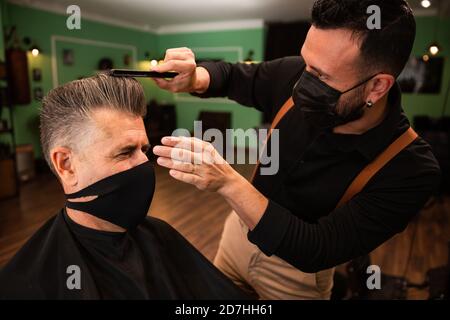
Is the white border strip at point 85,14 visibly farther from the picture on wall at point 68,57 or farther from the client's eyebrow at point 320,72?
Result: the client's eyebrow at point 320,72

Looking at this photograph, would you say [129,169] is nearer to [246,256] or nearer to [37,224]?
[246,256]

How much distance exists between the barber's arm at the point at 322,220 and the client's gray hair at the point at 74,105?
0.27m

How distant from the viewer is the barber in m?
0.91

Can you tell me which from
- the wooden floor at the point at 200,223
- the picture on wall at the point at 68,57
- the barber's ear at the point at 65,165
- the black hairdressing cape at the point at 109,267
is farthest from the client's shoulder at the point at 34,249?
the picture on wall at the point at 68,57

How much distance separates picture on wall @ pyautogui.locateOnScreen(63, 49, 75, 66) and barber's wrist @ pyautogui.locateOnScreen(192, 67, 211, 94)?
5100 mm

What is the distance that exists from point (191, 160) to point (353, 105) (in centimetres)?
55

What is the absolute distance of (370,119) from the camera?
109 centimetres

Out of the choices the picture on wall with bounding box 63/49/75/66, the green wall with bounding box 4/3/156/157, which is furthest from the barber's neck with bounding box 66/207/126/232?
the picture on wall with bounding box 63/49/75/66

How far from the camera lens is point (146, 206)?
1.03 metres

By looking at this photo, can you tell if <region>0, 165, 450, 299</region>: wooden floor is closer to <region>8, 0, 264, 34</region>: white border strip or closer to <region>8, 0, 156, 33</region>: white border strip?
<region>8, 0, 156, 33</region>: white border strip

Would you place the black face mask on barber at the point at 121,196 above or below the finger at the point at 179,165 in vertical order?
below

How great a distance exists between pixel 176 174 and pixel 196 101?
22.1 feet

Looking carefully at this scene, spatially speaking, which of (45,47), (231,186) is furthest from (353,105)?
(45,47)

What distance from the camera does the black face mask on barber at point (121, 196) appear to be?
96cm
